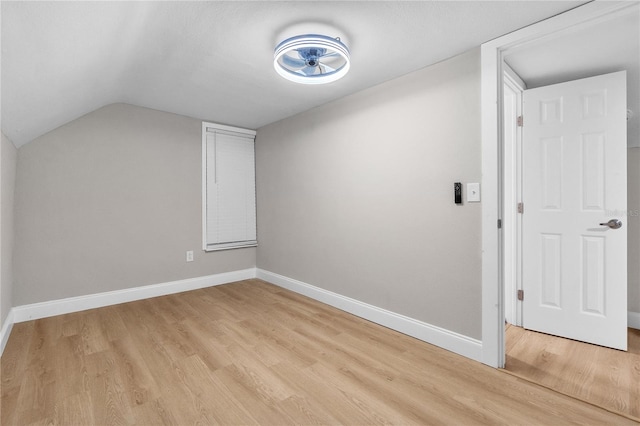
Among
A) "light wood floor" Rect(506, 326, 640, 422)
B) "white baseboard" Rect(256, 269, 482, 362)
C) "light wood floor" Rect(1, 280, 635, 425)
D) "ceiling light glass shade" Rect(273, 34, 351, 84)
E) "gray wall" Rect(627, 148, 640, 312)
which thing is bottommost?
"light wood floor" Rect(506, 326, 640, 422)

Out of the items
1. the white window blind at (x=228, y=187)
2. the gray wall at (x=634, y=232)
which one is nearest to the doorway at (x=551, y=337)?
the gray wall at (x=634, y=232)

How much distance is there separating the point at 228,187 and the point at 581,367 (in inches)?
158

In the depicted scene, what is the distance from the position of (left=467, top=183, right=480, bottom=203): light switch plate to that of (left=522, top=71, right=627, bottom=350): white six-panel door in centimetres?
92

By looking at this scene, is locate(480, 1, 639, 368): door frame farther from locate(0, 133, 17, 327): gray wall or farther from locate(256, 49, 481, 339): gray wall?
locate(0, 133, 17, 327): gray wall

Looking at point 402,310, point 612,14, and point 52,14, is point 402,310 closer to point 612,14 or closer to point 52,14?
point 612,14

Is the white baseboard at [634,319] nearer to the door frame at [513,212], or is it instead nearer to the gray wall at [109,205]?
the door frame at [513,212]

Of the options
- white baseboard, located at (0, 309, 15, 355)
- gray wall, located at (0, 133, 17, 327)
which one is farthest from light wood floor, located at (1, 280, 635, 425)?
gray wall, located at (0, 133, 17, 327)

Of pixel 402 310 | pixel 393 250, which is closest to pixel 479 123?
pixel 393 250

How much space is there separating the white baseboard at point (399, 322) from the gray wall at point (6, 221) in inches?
102

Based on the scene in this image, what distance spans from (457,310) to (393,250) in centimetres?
69

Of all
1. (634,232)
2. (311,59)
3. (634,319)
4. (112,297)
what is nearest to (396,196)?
(311,59)

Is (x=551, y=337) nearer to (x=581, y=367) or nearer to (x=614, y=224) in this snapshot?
(x=581, y=367)

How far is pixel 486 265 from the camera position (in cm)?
198

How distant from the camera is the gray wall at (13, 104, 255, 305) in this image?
278 centimetres
